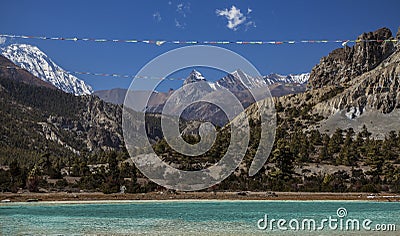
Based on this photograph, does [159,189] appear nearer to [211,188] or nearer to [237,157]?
[211,188]

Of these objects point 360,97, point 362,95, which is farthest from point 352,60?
point 360,97

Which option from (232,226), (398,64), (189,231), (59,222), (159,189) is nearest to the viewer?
(189,231)

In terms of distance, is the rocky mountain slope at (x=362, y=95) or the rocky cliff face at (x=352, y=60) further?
the rocky cliff face at (x=352, y=60)

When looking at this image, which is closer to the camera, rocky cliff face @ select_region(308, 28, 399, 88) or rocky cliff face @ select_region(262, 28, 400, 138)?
rocky cliff face @ select_region(262, 28, 400, 138)

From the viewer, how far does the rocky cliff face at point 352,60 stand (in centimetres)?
14175

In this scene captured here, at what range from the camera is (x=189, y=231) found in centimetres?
2334

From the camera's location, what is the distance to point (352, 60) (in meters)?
149

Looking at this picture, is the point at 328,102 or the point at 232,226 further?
the point at 328,102

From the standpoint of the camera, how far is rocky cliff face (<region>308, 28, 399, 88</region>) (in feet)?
465

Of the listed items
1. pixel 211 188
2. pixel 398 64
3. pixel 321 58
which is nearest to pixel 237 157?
pixel 211 188

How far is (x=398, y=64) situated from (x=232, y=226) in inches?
4226

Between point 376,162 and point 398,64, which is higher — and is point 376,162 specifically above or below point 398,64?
below

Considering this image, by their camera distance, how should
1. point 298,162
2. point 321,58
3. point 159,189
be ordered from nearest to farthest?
point 159,189 < point 298,162 < point 321,58

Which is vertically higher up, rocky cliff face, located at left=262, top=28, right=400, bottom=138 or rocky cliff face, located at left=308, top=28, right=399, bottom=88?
rocky cliff face, located at left=308, top=28, right=399, bottom=88
